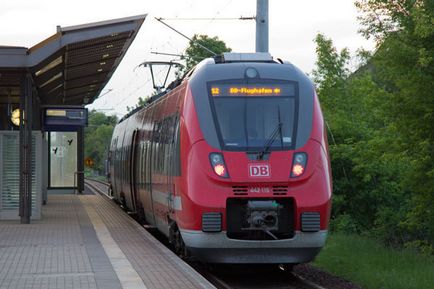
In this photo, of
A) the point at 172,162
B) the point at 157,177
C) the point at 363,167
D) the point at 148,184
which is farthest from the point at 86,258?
the point at 363,167

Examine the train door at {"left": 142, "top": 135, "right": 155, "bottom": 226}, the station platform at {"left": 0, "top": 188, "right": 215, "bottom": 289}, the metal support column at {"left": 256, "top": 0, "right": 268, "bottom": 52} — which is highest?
the metal support column at {"left": 256, "top": 0, "right": 268, "bottom": 52}

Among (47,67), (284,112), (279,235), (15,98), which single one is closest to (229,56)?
(284,112)

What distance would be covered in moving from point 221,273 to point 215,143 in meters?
2.73

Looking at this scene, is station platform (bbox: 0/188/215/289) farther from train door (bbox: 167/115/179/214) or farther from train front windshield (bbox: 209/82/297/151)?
train front windshield (bbox: 209/82/297/151)

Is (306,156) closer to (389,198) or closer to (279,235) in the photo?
(279,235)

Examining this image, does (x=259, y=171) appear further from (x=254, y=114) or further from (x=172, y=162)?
(x=172, y=162)

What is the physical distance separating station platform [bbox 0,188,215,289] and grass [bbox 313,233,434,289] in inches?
113

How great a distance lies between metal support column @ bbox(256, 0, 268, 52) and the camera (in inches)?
797

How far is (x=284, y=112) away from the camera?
475 inches

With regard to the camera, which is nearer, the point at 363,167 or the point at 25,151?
the point at 25,151

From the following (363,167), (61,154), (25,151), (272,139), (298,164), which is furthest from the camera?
(61,154)

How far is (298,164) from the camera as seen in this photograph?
455 inches

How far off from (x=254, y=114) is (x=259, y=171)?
1.05m

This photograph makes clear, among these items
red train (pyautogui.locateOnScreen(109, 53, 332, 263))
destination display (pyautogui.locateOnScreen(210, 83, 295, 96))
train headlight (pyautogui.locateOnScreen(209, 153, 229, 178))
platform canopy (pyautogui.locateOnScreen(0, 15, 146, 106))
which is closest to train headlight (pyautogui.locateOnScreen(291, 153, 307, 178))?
red train (pyautogui.locateOnScreen(109, 53, 332, 263))
